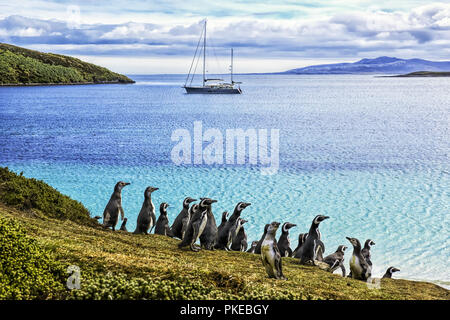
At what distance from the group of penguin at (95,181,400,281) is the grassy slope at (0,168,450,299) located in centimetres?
49

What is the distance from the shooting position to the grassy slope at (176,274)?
8414mm

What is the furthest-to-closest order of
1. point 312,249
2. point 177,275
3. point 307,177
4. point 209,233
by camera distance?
point 307,177
point 312,249
point 209,233
point 177,275

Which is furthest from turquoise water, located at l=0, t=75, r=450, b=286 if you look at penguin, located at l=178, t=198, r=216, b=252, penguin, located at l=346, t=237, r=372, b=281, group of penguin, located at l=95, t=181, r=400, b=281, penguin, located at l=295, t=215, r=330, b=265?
penguin, located at l=178, t=198, r=216, b=252

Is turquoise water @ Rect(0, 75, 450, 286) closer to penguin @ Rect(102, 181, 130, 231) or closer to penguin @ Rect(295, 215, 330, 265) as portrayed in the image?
penguin @ Rect(295, 215, 330, 265)

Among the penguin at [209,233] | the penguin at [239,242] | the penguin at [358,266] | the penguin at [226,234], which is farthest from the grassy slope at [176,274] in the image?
the penguin at [239,242]

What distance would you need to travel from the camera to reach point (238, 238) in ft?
54.2

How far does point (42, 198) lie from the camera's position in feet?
54.4

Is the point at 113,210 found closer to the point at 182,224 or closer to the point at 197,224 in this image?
the point at 182,224

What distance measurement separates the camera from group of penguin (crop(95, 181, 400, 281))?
11.0 metres

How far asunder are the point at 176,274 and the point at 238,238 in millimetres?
7546

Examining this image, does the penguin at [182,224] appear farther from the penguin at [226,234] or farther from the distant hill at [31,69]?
the distant hill at [31,69]

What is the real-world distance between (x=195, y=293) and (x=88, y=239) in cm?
541

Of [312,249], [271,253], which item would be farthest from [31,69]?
[271,253]

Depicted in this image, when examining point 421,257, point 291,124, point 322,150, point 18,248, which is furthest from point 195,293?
point 291,124
